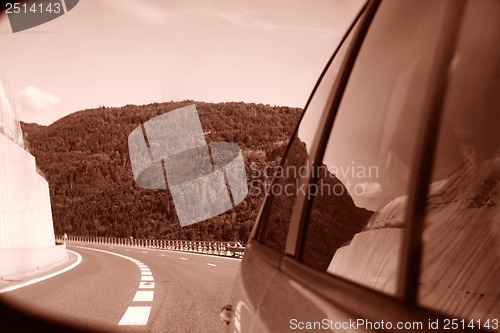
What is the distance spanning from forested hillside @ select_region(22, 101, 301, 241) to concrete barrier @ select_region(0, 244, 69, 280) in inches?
2721

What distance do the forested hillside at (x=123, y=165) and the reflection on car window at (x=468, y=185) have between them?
87.5 m

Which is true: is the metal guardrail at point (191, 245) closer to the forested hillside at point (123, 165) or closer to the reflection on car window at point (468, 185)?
the forested hillside at point (123, 165)

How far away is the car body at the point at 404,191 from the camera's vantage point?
45.0 inches

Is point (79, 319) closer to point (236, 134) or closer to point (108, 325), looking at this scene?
point (108, 325)

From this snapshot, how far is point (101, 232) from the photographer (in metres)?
117

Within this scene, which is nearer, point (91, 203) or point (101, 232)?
point (101, 232)

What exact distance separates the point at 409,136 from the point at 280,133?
139837mm

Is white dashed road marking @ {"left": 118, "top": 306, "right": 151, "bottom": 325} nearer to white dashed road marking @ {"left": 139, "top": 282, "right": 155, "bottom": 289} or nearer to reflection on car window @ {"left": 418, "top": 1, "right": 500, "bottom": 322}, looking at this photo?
white dashed road marking @ {"left": 139, "top": 282, "right": 155, "bottom": 289}

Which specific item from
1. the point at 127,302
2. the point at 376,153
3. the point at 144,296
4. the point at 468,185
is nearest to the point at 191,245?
the point at 144,296

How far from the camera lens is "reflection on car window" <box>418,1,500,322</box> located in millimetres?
1104

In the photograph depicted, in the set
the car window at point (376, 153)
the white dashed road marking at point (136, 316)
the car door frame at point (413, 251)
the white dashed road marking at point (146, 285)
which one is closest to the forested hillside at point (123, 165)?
the white dashed road marking at point (146, 285)

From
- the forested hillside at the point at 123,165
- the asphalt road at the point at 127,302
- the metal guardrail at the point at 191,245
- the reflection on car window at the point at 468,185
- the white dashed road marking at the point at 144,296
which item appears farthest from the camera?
the forested hillside at the point at 123,165

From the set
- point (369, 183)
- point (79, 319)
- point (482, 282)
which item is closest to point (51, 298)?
point (79, 319)

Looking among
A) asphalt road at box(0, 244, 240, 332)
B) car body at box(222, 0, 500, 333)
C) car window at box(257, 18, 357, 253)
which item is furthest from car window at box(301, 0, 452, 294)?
asphalt road at box(0, 244, 240, 332)
